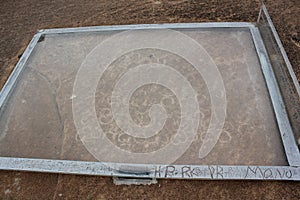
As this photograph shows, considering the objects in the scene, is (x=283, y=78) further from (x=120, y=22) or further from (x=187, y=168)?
(x=120, y=22)

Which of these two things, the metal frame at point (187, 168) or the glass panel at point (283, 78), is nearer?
the metal frame at point (187, 168)

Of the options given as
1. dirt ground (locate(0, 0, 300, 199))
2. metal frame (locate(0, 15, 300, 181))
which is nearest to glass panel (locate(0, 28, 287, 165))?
metal frame (locate(0, 15, 300, 181))

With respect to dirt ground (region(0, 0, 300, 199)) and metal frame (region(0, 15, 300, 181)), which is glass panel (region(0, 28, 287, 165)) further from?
dirt ground (region(0, 0, 300, 199))

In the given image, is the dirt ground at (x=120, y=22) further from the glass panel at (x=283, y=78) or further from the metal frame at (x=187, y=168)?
the glass panel at (x=283, y=78)

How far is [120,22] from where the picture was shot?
12.7 ft

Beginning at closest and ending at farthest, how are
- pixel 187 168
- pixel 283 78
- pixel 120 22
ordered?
pixel 187 168 < pixel 283 78 < pixel 120 22

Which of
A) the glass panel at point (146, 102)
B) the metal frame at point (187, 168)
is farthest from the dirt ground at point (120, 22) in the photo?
the glass panel at point (146, 102)

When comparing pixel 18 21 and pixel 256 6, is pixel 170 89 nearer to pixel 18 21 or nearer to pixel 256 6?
pixel 256 6

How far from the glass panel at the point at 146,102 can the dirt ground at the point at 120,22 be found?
0.20 meters

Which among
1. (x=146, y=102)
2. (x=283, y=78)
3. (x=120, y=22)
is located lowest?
(x=146, y=102)

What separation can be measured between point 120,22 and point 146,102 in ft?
4.95

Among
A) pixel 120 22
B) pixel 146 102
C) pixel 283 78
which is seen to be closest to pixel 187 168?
pixel 146 102

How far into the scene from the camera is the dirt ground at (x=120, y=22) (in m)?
2.22

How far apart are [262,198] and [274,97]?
0.99 meters
